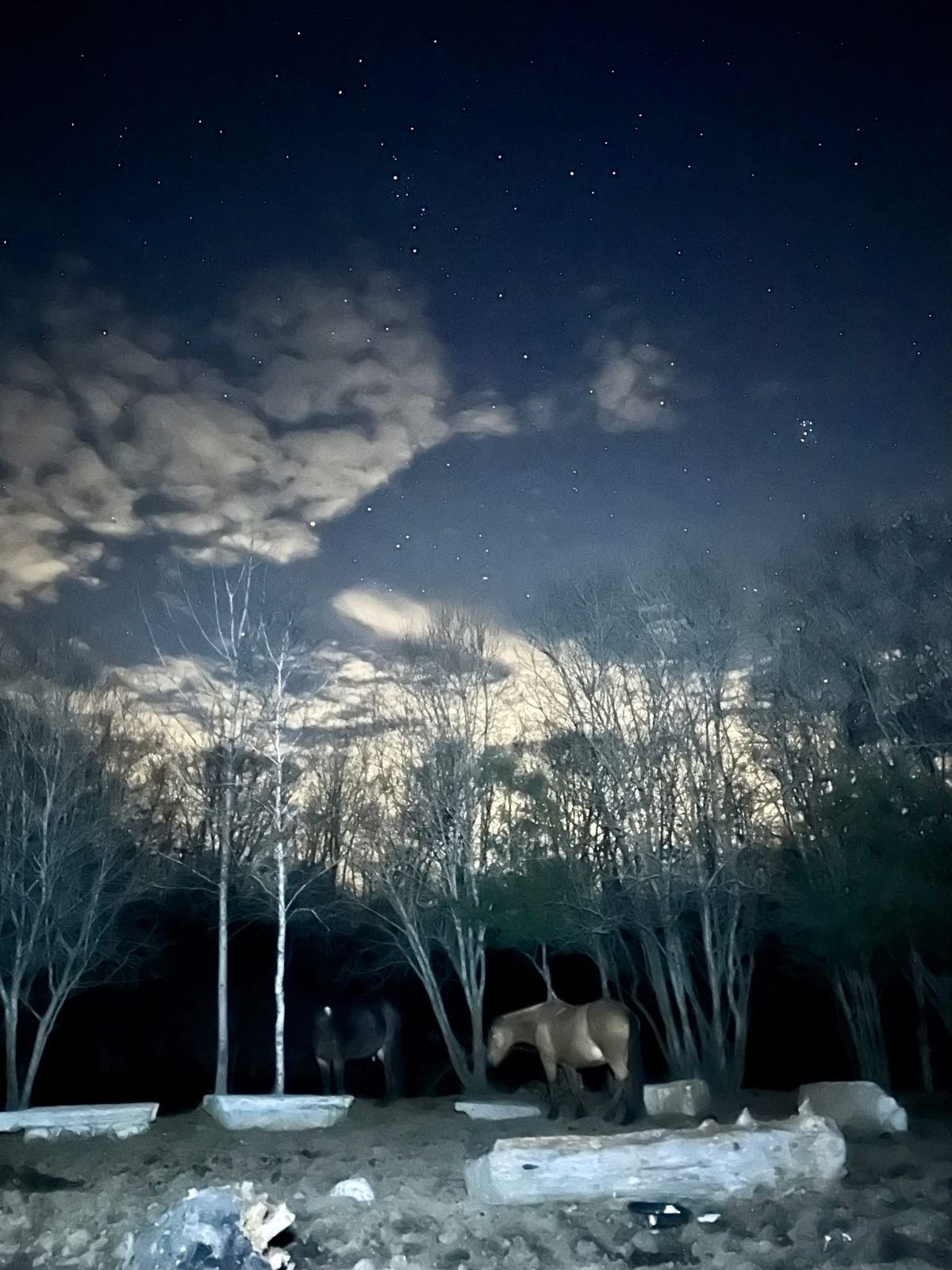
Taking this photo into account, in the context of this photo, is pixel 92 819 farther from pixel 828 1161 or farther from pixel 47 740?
pixel 828 1161

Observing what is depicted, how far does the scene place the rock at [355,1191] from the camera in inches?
302

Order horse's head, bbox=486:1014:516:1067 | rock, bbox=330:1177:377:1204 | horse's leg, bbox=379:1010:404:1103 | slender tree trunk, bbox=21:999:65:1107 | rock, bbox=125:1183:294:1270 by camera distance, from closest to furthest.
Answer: rock, bbox=125:1183:294:1270
rock, bbox=330:1177:377:1204
horse's head, bbox=486:1014:516:1067
slender tree trunk, bbox=21:999:65:1107
horse's leg, bbox=379:1010:404:1103

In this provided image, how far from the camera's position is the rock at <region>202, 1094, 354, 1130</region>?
1323 centimetres

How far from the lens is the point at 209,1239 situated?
544 centimetres

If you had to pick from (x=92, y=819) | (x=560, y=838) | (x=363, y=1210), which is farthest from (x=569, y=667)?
(x=363, y=1210)

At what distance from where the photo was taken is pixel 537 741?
20.0 meters

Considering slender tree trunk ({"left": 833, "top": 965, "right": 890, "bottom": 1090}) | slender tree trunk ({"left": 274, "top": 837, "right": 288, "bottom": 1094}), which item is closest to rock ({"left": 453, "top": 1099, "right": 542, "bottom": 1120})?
slender tree trunk ({"left": 274, "top": 837, "right": 288, "bottom": 1094})

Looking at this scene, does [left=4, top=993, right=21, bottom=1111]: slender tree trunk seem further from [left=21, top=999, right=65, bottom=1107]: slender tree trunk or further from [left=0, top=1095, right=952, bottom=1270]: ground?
[left=0, top=1095, right=952, bottom=1270]: ground

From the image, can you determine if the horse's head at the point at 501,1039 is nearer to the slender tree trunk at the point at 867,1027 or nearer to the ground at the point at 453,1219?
the ground at the point at 453,1219

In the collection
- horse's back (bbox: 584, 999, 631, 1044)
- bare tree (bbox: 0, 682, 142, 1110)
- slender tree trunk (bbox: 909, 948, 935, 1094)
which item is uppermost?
bare tree (bbox: 0, 682, 142, 1110)

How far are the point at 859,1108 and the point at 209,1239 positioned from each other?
7707 millimetres

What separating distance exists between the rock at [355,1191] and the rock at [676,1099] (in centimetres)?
513

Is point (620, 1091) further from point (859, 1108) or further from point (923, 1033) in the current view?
point (923, 1033)

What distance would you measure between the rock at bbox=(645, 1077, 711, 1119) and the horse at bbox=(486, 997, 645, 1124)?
36 cm
